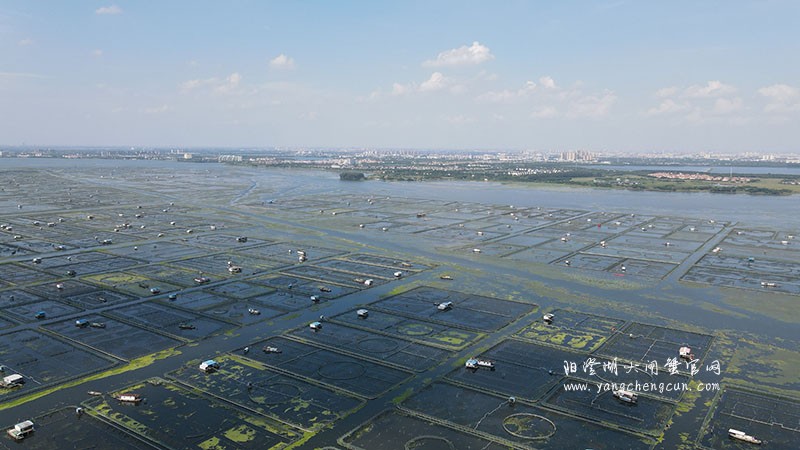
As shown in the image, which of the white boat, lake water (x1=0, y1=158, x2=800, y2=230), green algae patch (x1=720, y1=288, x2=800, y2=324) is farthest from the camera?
lake water (x1=0, y1=158, x2=800, y2=230)

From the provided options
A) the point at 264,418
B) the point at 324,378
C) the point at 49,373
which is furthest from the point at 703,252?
the point at 49,373

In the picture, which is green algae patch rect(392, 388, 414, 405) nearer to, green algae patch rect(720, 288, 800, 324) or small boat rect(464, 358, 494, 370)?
small boat rect(464, 358, 494, 370)

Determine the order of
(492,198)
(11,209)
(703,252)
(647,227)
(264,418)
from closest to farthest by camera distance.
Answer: (264,418)
(703,252)
(647,227)
(11,209)
(492,198)

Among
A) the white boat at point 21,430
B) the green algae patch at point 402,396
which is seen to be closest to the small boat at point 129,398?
the white boat at point 21,430

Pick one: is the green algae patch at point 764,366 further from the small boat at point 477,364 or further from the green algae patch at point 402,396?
the green algae patch at point 402,396

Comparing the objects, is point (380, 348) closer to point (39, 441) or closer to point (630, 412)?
point (630, 412)

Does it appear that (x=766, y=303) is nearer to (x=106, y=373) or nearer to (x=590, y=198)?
(x=106, y=373)

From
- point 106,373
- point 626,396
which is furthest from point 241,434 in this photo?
point 626,396

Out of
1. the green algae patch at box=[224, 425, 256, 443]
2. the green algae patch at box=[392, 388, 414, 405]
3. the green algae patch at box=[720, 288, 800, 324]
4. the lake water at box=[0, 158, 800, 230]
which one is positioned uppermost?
the lake water at box=[0, 158, 800, 230]

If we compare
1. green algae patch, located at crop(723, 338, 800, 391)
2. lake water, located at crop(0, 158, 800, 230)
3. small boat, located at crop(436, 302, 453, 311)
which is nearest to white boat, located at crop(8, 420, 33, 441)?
small boat, located at crop(436, 302, 453, 311)
